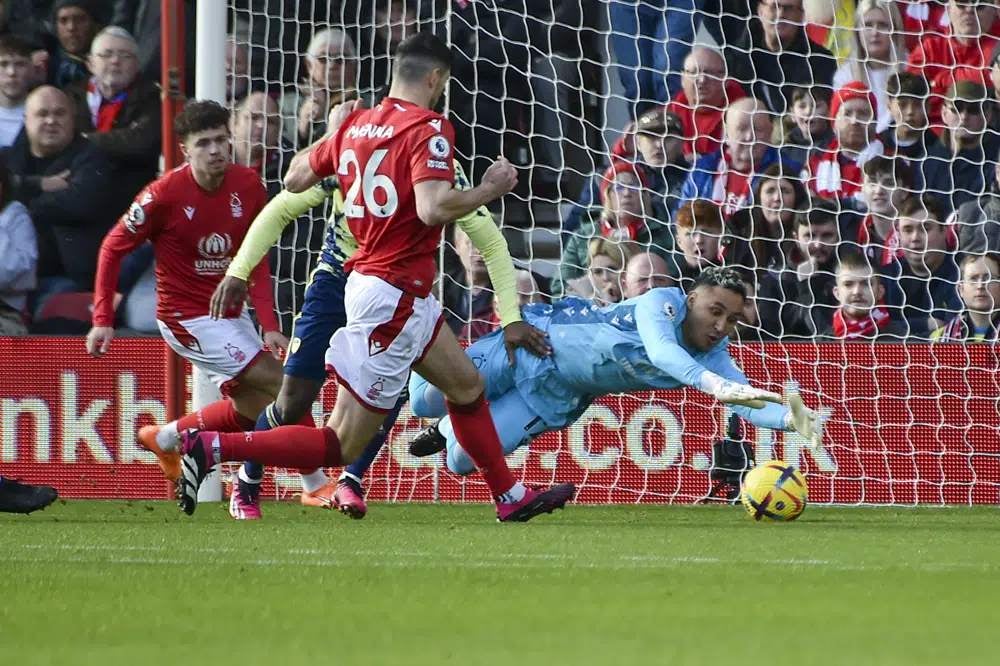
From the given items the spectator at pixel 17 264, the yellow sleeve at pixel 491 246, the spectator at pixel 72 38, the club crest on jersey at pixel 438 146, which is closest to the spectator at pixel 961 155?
the yellow sleeve at pixel 491 246

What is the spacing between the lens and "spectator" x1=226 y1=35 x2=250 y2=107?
953 cm

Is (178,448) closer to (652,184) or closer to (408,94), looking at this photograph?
(408,94)

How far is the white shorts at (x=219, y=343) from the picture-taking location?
7930 mm

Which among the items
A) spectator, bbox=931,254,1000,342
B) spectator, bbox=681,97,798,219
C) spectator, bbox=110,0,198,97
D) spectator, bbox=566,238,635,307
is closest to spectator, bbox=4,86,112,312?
spectator, bbox=110,0,198,97

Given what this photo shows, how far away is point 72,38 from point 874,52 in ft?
15.3

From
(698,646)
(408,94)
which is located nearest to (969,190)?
(408,94)

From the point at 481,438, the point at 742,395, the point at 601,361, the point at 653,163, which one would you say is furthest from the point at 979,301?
the point at 481,438

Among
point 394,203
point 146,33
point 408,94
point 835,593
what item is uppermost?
point 146,33

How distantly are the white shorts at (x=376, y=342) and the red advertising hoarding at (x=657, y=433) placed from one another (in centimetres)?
287

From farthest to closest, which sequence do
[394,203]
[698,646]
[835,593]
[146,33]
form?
[146,33] → [394,203] → [835,593] → [698,646]

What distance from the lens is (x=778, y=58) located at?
10055mm

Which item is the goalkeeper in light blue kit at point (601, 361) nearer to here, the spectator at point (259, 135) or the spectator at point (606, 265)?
the spectator at point (606, 265)

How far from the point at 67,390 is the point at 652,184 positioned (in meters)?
3.37

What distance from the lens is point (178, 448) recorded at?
263 inches
